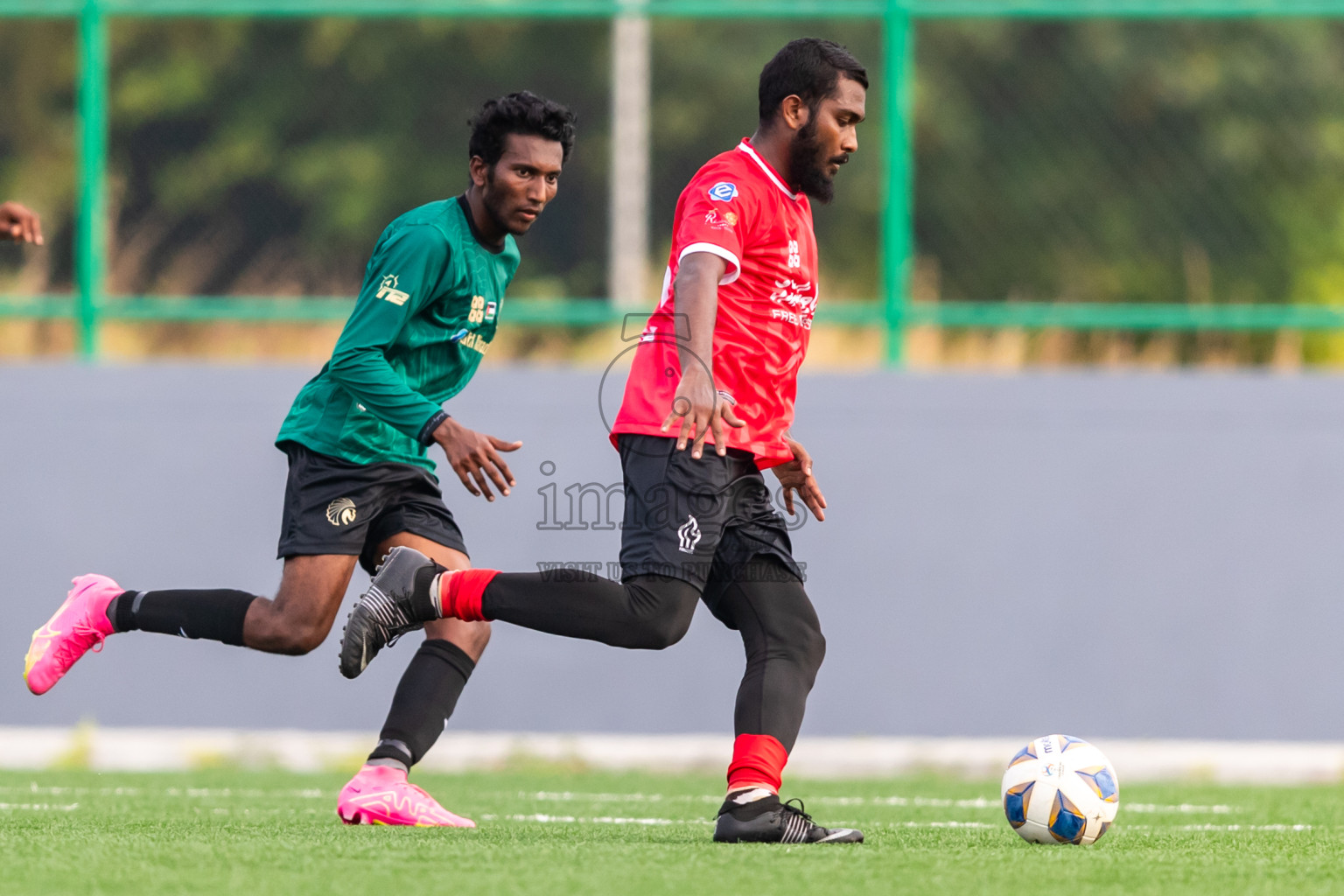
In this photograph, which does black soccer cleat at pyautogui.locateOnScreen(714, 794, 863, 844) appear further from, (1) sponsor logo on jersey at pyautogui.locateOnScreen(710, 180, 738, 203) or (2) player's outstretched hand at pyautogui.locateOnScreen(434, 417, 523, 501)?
(1) sponsor logo on jersey at pyautogui.locateOnScreen(710, 180, 738, 203)

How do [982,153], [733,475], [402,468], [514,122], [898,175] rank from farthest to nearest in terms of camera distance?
[982,153] < [898,175] < [402,468] < [514,122] < [733,475]

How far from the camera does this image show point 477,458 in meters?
4.41

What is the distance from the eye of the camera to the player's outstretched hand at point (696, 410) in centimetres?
418

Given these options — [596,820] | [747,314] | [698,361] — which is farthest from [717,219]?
[596,820]

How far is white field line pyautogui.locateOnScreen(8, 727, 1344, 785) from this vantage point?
7.55 metres

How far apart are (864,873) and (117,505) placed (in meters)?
4.88

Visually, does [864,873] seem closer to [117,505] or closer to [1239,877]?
[1239,877]

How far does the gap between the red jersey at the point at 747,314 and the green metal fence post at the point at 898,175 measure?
3.32m

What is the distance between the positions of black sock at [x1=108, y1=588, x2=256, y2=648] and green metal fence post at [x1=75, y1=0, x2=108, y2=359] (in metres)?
3.15

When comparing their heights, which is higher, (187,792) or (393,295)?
(393,295)

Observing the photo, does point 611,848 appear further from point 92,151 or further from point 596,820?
point 92,151

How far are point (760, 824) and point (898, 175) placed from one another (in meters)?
4.26

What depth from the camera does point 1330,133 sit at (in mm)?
8211

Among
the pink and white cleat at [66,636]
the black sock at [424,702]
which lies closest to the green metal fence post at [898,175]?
the black sock at [424,702]
